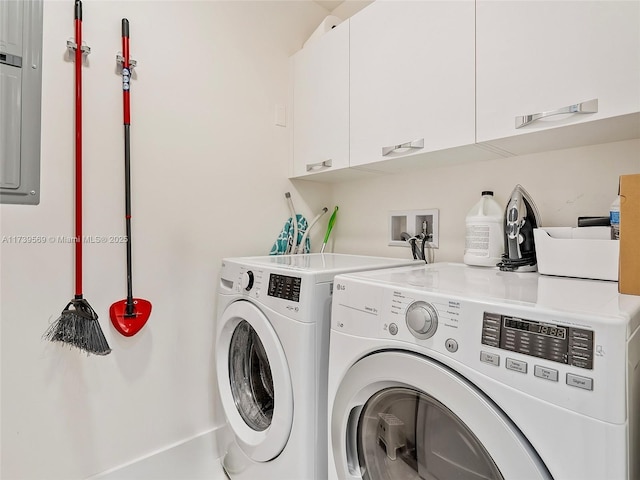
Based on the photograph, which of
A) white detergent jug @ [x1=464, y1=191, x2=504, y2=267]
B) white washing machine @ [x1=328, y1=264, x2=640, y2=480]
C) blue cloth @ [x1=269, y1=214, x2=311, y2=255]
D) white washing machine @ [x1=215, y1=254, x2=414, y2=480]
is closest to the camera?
white washing machine @ [x1=328, y1=264, x2=640, y2=480]

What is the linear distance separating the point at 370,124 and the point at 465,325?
3.22 ft

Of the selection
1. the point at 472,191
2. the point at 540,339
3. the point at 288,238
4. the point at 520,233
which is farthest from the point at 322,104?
the point at 540,339

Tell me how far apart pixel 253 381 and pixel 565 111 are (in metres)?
1.37

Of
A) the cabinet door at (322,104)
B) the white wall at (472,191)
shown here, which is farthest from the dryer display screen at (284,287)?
the white wall at (472,191)

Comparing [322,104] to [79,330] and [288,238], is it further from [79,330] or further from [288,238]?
[79,330]

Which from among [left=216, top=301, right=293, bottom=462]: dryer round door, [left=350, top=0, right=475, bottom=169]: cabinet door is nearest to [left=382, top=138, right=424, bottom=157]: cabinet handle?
[left=350, top=0, right=475, bottom=169]: cabinet door

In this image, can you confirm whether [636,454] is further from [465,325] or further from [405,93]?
[405,93]

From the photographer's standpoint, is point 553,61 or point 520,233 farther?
point 520,233

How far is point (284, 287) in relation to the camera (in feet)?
3.59

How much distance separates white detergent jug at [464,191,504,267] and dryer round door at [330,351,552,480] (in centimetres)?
65

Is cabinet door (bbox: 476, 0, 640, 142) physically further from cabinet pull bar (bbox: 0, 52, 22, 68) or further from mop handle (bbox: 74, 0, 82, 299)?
cabinet pull bar (bbox: 0, 52, 22, 68)

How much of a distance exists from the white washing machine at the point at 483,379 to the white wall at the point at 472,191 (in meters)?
0.37

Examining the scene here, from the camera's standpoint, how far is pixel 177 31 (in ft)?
4.85

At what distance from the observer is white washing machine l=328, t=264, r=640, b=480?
1.69 feet
